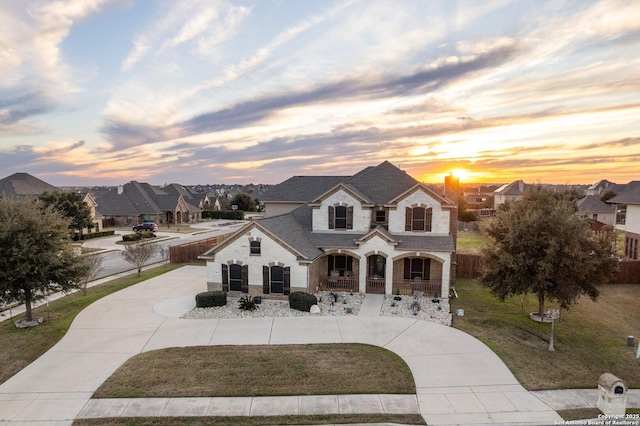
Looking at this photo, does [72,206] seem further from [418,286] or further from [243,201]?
[418,286]

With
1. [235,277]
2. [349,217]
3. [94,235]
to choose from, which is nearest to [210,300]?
[235,277]

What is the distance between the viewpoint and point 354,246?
23844 millimetres

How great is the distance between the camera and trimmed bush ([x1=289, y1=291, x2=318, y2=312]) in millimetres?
19739

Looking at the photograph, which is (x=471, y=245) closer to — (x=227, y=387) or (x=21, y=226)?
(x=227, y=387)

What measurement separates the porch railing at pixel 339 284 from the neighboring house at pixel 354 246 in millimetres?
67

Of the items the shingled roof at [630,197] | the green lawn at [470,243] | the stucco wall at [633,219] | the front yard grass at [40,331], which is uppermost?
the shingled roof at [630,197]

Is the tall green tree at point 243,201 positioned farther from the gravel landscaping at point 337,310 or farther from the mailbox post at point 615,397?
the mailbox post at point 615,397

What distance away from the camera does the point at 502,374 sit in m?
13.2

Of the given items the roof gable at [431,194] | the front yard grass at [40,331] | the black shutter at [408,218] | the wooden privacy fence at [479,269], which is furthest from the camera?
the wooden privacy fence at [479,269]

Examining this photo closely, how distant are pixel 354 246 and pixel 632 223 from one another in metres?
27.6

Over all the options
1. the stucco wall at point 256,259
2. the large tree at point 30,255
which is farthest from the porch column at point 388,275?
the large tree at point 30,255

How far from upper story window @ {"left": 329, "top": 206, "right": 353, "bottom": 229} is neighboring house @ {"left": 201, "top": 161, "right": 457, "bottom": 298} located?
72mm

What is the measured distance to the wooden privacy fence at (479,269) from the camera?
2672cm

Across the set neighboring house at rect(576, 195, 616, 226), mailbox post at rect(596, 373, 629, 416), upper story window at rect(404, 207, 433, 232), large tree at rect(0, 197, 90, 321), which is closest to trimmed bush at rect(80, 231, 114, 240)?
large tree at rect(0, 197, 90, 321)
